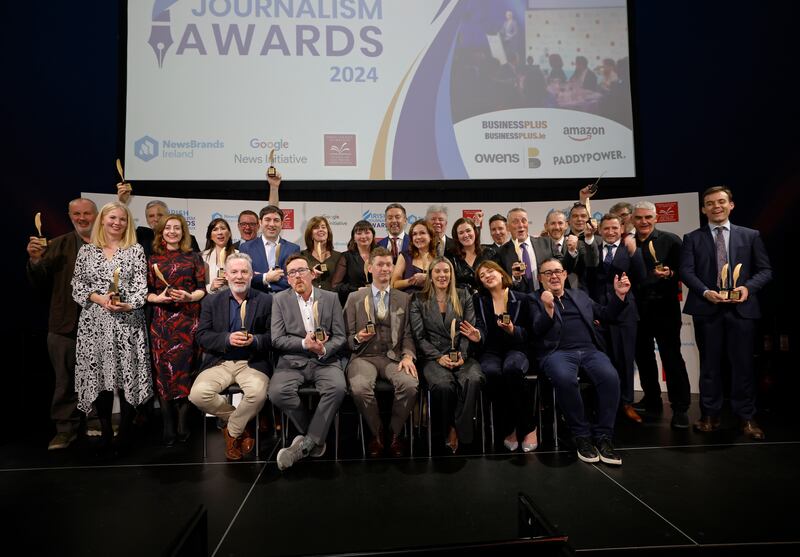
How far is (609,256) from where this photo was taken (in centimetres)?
417

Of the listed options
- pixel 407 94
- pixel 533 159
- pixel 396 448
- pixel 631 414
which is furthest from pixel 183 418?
pixel 533 159

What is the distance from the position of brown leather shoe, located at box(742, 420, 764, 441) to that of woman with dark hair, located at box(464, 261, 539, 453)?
1.72 meters

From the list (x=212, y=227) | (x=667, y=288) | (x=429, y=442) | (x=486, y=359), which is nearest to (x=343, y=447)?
(x=429, y=442)

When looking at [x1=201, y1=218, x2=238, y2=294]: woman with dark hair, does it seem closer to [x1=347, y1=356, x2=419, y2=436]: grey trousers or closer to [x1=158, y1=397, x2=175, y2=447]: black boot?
[x1=158, y1=397, x2=175, y2=447]: black boot

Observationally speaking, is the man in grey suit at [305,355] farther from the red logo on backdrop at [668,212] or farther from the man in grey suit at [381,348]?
the red logo on backdrop at [668,212]

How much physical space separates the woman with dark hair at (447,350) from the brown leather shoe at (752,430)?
2208mm

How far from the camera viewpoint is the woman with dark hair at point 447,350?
3.16 meters

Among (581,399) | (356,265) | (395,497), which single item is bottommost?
(395,497)

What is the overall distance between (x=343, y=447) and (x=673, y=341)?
3044mm

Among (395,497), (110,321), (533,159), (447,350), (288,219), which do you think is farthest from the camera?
(533,159)

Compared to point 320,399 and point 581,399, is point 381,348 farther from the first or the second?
point 581,399

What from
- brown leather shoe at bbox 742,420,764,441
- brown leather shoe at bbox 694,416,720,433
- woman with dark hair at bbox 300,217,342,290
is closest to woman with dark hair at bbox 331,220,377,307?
woman with dark hair at bbox 300,217,342,290

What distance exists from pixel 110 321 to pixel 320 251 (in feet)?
5.64

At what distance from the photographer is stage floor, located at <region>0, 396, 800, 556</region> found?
2.11 m
